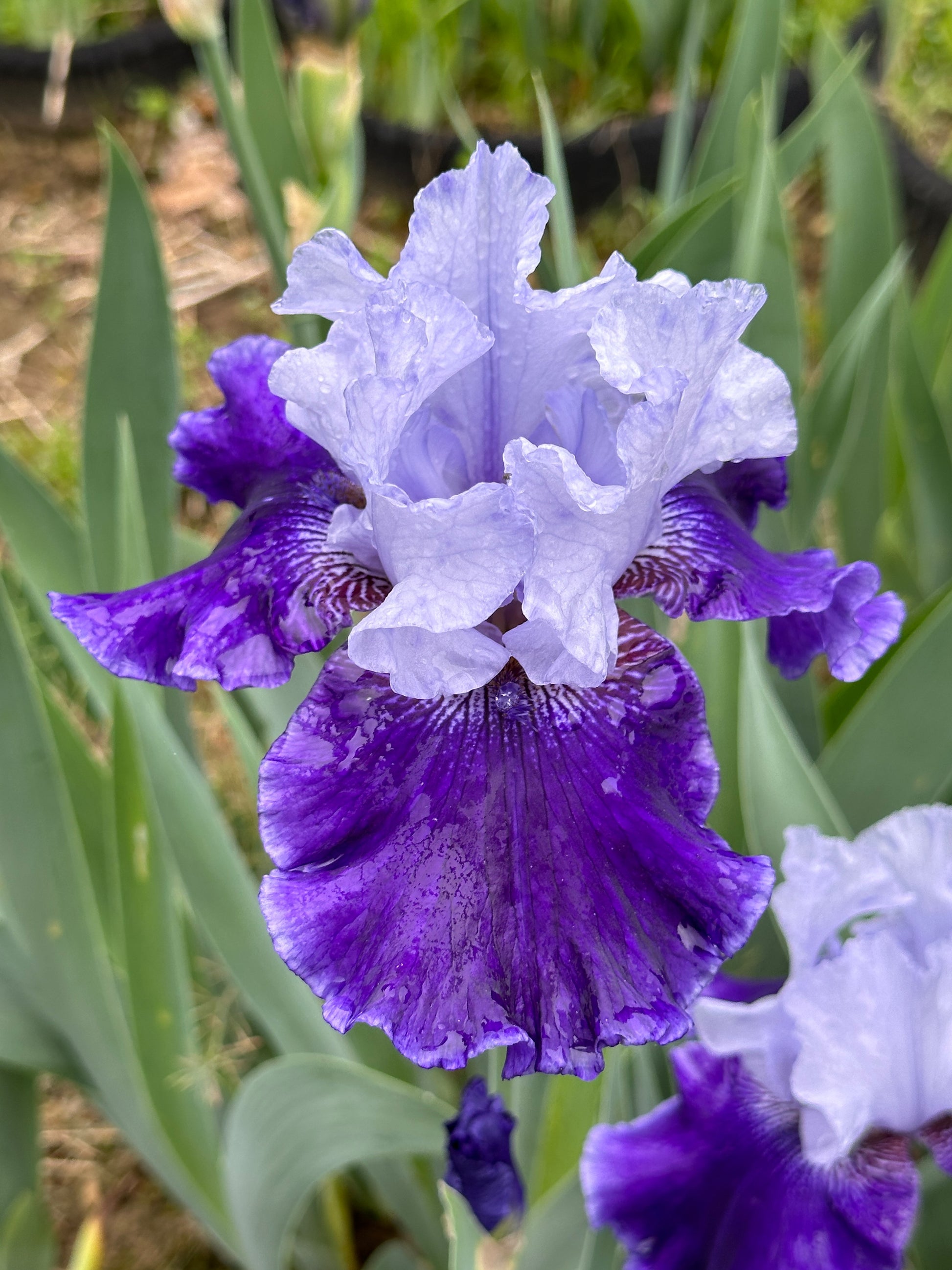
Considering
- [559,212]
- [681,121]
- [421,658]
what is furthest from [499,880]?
[681,121]

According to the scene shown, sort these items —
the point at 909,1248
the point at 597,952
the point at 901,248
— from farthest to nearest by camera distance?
the point at 901,248
the point at 909,1248
the point at 597,952

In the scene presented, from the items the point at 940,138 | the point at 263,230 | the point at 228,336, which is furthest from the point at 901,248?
the point at 940,138

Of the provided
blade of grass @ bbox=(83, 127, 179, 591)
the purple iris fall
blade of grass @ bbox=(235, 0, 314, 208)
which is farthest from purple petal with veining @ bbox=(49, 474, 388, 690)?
blade of grass @ bbox=(235, 0, 314, 208)

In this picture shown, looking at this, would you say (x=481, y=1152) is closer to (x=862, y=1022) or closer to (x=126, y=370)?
(x=862, y=1022)

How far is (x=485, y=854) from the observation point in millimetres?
522

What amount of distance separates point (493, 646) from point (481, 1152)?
29 centimetres

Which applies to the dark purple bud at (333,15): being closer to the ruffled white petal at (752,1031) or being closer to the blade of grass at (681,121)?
the blade of grass at (681,121)

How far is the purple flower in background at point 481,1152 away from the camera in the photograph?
0.64m

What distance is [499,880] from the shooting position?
1.71ft

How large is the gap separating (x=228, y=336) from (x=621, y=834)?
2.18 metres

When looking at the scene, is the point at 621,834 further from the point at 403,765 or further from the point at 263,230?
the point at 263,230

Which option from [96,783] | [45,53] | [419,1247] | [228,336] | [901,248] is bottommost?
[419,1247]

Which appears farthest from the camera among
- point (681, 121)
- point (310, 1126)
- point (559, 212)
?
point (681, 121)

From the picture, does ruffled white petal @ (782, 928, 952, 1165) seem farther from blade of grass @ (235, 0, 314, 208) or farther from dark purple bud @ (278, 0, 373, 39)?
dark purple bud @ (278, 0, 373, 39)
